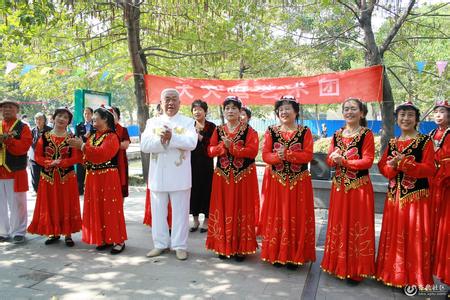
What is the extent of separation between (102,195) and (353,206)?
109 inches

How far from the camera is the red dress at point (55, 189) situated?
4.46 meters

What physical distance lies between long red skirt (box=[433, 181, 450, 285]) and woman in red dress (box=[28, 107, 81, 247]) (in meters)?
3.92

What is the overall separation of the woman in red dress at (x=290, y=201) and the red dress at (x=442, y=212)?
1.12 meters

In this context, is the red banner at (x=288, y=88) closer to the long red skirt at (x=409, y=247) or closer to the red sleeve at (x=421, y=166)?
the red sleeve at (x=421, y=166)

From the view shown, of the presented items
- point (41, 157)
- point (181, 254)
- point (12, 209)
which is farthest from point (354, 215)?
point (12, 209)

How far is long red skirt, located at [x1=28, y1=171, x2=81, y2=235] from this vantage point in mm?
4480

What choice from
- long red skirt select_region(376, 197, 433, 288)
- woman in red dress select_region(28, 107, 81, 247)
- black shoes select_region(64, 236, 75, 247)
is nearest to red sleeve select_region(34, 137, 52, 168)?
woman in red dress select_region(28, 107, 81, 247)

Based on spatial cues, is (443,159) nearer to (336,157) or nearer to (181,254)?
(336,157)

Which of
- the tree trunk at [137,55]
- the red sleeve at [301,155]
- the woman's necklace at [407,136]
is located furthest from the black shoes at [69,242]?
the tree trunk at [137,55]

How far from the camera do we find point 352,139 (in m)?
3.49

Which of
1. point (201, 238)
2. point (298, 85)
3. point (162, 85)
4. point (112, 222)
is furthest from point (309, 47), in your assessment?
point (112, 222)

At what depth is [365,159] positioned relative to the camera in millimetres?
3340

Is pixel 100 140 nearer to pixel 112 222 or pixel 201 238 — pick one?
pixel 112 222

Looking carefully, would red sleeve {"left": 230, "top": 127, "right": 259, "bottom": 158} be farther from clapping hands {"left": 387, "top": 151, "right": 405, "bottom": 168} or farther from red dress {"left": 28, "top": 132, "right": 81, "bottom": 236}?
red dress {"left": 28, "top": 132, "right": 81, "bottom": 236}
